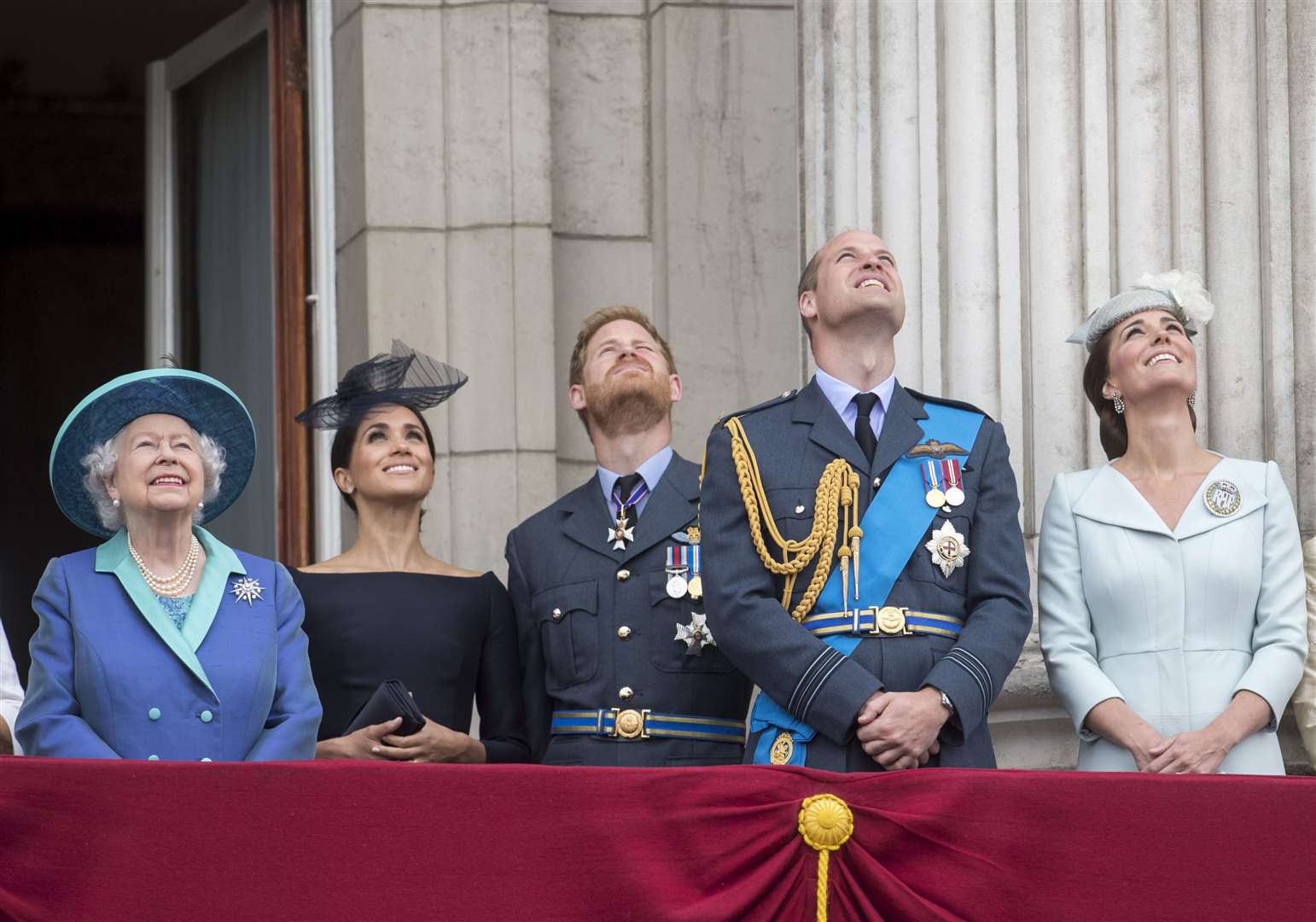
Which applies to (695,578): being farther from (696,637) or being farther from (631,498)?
(631,498)

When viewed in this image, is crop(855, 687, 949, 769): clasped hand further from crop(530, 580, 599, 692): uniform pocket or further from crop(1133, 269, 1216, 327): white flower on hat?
crop(1133, 269, 1216, 327): white flower on hat

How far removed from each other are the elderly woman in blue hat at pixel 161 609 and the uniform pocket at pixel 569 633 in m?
0.73

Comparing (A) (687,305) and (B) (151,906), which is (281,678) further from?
(A) (687,305)

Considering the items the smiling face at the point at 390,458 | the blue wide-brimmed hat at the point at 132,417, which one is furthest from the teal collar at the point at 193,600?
the smiling face at the point at 390,458

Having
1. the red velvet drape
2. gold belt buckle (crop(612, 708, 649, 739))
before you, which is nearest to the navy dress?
gold belt buckle (crop(612, 708, 649, 739))

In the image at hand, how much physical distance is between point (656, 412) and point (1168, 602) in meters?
1.35

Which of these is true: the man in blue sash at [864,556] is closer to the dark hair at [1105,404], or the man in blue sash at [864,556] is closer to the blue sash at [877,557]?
the blue sash at [877,557]

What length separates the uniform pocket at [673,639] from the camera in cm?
522

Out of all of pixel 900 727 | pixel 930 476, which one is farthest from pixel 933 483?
pixel 900 727

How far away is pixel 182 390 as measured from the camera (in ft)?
15.8

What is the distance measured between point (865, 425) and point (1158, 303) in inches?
32.7

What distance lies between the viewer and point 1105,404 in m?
5.29

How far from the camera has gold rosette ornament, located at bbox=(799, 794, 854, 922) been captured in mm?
4066

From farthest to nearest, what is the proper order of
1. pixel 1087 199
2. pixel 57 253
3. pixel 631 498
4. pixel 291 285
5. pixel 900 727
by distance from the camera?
pixel 57 253 → pixel 291 285 → pixel 1087 199 → pixel 631 498 → pixel 900 727
